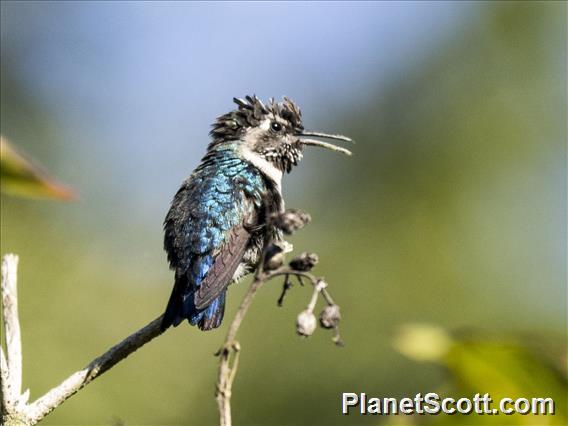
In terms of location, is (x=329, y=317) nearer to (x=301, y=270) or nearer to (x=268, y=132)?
(x=301, y=270)

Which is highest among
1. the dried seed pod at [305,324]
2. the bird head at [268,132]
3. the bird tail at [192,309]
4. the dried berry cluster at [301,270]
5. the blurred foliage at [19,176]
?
the bird head at [268,132]

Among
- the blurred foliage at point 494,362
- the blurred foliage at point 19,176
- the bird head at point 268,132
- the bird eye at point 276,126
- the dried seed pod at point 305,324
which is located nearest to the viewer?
the blurred foliage at point 19,176

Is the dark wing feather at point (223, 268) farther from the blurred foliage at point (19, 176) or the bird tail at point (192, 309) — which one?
the blurred foliage at point (19, 176)

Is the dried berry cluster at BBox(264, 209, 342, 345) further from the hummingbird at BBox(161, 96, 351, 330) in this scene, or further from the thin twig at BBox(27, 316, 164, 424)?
the hummingbird at BBox(161, 96, 351, 330)

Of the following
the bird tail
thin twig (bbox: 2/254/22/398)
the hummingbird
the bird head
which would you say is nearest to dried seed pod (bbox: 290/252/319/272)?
thin twig (bbox: 2/254/22/398)

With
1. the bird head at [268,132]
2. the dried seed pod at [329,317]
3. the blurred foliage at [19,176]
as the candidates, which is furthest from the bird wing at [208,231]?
the blurred foliage at [19,176]

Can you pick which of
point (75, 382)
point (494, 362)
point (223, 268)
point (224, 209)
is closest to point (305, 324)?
point (494, 362)

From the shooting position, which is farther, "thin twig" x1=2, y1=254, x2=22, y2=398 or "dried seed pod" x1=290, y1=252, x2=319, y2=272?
"thin twig" x1=2, y1=254, x2=22, y2=398

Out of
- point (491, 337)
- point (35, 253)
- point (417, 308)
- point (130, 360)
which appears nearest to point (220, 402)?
point (491, 337)
